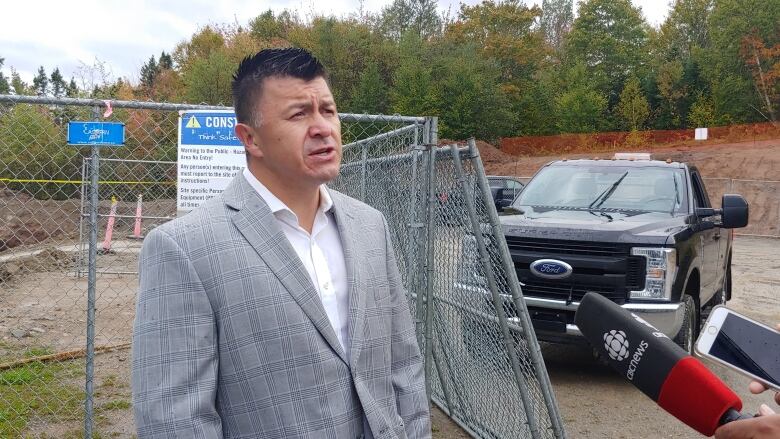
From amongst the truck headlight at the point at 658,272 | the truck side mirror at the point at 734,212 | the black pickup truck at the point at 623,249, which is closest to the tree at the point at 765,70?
the black pickup truck at the point at 623,249

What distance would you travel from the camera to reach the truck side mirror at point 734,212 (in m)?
6.68

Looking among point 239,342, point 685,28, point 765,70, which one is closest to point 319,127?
point 239,342

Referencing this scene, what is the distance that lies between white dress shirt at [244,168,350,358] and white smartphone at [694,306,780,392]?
3.13 feet

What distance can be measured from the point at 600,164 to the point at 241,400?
6.65 meters

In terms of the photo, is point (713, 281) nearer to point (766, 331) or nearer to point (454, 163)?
point (454, 163)

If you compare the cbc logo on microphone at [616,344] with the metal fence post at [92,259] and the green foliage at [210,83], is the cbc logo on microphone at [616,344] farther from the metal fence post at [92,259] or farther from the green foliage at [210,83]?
the green foliage at [210,83]

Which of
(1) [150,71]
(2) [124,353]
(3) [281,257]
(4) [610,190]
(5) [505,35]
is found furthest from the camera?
(1) [150,71]

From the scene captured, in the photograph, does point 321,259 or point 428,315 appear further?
point 428,315

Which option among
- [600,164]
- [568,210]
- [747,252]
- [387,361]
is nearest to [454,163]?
[387,361]

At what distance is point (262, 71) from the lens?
204 cm

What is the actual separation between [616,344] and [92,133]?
3289 millimetres

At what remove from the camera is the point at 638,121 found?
177 ft

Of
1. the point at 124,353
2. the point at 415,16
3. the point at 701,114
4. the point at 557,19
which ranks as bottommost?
the point at 124,353

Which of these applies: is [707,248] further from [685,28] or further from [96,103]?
[685,28]
